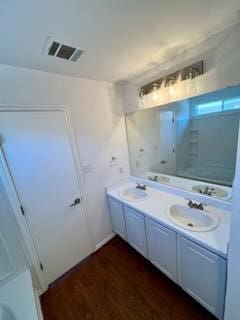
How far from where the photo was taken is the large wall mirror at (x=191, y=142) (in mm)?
1508

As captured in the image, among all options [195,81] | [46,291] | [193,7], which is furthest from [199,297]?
[193,7]

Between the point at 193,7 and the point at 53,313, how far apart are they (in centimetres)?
285

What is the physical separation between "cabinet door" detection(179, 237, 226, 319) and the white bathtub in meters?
1.33

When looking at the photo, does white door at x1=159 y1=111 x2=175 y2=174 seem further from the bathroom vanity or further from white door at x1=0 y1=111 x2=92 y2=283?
white door at x1=0 y1=111 x2=92 y2=283

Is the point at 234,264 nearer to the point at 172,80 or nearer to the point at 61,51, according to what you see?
the point at 172,80

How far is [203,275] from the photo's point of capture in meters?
1.24

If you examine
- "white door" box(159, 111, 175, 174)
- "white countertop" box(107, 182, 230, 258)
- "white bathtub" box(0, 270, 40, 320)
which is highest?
"white door" box(159, 111, 175, 174)

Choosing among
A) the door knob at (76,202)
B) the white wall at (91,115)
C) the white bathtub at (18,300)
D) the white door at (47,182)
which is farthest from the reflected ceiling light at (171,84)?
the white bathtub at (18,300)

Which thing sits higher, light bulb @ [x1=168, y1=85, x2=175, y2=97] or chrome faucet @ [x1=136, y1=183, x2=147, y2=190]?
light bulb @ [x1=168, y1=85, x2=175, y2=97]

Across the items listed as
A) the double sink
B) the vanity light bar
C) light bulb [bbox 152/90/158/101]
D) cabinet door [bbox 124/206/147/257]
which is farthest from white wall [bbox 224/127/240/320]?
light bulb [bbox 152/90/158/101]

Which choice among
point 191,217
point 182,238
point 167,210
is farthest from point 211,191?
point 182,238

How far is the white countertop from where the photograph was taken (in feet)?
3.75

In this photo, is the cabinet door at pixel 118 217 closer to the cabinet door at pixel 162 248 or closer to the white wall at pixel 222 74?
the cabinet door at pixel 162 248

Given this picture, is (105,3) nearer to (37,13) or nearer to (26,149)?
(37,13)
